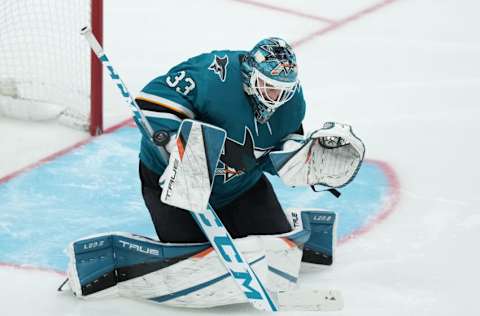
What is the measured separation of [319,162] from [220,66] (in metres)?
0.39

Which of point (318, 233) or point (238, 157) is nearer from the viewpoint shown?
point (238, 157)

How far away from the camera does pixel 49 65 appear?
14.9 feet

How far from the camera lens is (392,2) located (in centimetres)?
602

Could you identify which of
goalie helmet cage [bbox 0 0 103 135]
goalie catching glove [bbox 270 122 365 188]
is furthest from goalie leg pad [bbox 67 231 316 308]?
goalie helmet cage [bbox 0 0 103 135]

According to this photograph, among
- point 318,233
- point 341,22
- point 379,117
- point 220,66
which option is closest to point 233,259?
point 318,233

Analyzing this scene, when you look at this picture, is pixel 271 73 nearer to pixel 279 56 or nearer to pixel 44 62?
pixel 279 56

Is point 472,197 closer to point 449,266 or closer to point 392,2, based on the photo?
point 449,266

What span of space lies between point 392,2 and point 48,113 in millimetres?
2442

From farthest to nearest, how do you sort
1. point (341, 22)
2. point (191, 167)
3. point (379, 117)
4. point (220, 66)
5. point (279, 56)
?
point (341, 22)
point (379, 117)
point (220, 66)
point (279, 56)
point (191, 167)

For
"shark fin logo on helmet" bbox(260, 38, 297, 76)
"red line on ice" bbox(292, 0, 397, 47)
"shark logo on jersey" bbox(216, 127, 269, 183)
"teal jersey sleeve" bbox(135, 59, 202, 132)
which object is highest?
"shark fin logo on helmet" bbox(260, 38, 297, 76)

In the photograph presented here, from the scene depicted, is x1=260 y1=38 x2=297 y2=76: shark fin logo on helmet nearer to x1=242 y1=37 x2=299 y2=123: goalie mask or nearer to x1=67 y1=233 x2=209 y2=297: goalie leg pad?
x1=242 y1=37 x2=299 y2=123: goalie mask

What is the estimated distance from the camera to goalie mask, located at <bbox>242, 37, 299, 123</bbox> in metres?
2.82

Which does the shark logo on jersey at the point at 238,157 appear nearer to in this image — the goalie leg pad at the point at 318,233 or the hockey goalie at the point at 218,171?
the hockey goalie at the point at 218,171

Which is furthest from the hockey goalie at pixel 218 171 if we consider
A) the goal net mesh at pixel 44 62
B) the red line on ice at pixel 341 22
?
the red line on ice at pixel 341 22
